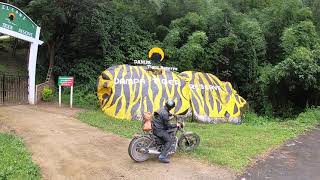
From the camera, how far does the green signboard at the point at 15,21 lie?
14.4m

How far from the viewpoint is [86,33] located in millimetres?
20000

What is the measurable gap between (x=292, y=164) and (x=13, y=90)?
1259 cm

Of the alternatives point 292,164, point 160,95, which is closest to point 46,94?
point 160,95

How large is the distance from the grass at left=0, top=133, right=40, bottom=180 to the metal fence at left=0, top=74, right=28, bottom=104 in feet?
23.3

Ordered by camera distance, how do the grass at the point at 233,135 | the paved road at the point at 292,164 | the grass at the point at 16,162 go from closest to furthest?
the grass at the point at 16,162 → the paved road at the point at 292,164 → the grass at the point at 233,135

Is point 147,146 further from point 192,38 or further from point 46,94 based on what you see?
point 192,38

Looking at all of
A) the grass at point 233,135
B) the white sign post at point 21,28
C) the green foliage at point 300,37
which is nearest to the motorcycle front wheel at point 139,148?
the grass at point 233,135

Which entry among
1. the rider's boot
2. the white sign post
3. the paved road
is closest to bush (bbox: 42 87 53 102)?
the white sign post

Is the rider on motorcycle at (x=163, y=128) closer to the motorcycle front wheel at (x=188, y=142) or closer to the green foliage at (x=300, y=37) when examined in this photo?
the motorcycle front wheel at (x=188, y=142)

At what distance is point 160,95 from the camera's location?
1508cm

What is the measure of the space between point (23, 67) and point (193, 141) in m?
15.2

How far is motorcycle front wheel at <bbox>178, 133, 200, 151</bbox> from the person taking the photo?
32.0ft

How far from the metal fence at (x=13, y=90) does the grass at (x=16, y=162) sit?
7.10m

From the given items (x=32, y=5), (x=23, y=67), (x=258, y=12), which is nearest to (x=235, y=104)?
(x=258, y=12)
